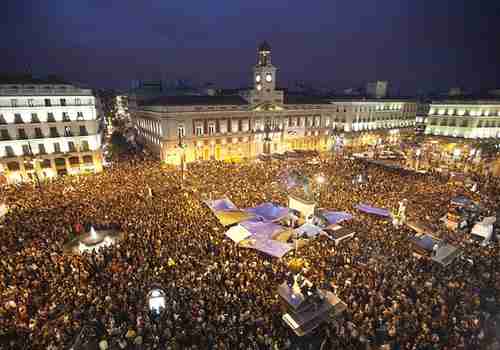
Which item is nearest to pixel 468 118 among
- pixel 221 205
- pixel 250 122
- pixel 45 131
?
pixel 250 122

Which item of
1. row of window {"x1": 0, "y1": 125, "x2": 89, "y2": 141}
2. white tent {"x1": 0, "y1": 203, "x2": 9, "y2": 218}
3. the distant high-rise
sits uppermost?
the distant high-rise

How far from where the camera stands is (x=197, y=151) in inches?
1663

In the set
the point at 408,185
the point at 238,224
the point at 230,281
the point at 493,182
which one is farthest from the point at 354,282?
the point at 493,182

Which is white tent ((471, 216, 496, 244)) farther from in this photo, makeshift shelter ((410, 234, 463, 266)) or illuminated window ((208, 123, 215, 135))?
illuminated window ((208, 123, 215, 135))

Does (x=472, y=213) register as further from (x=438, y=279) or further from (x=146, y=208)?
(x=146, y=208)

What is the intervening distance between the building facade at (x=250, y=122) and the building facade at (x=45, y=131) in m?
10.2

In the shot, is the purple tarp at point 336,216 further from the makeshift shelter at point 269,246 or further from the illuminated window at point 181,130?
the illuminated window at point 181,130

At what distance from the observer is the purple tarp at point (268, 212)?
19406 mm

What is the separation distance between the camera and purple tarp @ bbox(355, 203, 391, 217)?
20.0m

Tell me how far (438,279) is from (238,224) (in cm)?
1191

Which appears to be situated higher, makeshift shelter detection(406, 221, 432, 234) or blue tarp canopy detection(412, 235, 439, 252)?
blue tarp canopy detection(412, 235, 439, 252)

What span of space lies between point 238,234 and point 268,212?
4174mm

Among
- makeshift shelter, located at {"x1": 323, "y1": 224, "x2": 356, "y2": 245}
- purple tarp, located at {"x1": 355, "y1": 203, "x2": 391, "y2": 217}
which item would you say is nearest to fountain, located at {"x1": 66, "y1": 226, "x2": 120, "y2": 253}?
makeshift shelter, located at {"x1": 323, "y1": 224, "x2": 356, "y2": 245}

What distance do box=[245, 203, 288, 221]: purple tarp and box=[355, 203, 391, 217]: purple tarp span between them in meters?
6.49
